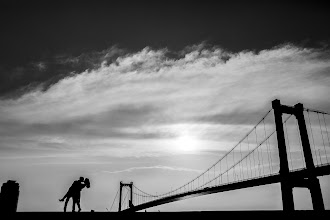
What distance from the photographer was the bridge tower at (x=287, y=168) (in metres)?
19.2

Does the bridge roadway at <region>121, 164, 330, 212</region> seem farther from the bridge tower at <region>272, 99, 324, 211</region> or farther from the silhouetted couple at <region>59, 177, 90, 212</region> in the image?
the silhouetted couple at <region>59, 177, 90, 212</region>

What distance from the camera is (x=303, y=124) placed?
2572 centimetres

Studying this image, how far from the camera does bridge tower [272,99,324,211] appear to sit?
756 inches

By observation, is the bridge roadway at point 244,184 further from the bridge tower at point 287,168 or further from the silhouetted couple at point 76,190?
the silhouetted couple at point 76,190
